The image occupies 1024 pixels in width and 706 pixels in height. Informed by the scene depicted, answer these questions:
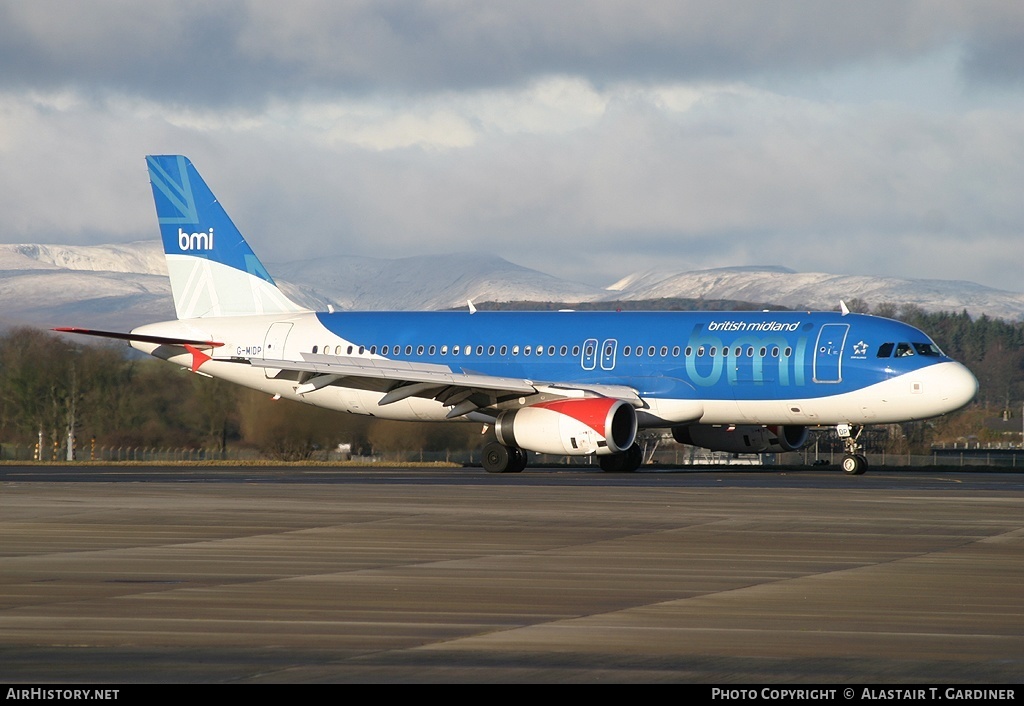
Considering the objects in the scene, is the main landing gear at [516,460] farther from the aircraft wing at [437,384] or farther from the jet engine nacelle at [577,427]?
the jet engine nacelle at [577,427]

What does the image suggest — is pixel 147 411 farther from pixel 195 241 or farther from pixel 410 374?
pixel 410 374

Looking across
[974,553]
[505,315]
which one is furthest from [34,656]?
[505,315]

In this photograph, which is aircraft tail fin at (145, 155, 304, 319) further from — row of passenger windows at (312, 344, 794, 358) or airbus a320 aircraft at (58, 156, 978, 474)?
row of passenger windows at (312, 344, 794, 358)

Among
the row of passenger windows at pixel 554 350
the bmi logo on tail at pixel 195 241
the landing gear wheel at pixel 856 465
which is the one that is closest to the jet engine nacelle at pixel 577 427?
the row of passenger windows at pixel 554 350

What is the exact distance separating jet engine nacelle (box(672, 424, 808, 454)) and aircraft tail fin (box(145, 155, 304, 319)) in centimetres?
1342

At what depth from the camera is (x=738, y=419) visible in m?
36.4

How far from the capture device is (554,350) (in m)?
39.0

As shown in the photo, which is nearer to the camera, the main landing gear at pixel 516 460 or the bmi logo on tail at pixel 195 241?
the main landing gear at pixel 516 460

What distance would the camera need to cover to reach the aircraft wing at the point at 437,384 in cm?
3684

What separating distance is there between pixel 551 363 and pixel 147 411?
801 inches

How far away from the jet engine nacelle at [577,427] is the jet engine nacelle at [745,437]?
149 inches

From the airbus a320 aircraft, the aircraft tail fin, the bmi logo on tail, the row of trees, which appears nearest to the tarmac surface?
the airbus a320 aircraft

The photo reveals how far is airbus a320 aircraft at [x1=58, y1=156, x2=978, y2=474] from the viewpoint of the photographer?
1391 inches

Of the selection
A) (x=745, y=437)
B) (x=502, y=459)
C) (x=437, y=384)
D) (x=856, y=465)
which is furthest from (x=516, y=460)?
(x=856, y=465)
